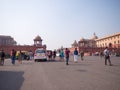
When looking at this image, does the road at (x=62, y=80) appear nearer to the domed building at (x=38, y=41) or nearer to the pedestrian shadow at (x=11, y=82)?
the pedestrian shadow at (x=11, y=82)

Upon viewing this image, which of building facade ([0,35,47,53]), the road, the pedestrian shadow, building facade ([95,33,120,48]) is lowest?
the pedestrian shadow

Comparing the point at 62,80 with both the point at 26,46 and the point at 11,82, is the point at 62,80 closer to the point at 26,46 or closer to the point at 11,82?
the point at 11,82

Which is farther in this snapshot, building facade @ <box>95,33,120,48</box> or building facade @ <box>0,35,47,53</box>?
building facade @ <box>95,33,120,48</box>

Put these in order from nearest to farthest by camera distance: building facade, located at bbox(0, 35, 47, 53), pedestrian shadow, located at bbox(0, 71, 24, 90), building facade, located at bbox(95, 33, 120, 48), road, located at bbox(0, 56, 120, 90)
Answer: road, located at bbox(0, 56, 120, 90) < pedestrian shadow, located at bbox(0, 71, 24, 90) < building facade, located at bbox(0, 35, 47, 53) < building facade, located at bbox(95, 33, 120, 48)

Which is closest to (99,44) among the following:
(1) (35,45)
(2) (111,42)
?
(2) (111,42)

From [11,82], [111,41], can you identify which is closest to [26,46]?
[111,41]

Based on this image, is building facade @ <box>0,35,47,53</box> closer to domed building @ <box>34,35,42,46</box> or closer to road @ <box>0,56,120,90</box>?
domed building @ <box>34,35,42,46</box>

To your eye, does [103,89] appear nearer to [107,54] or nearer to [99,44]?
[107,54]

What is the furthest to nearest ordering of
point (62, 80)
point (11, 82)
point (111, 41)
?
point (111, 41) → point (62, 80) → point (11, 82)

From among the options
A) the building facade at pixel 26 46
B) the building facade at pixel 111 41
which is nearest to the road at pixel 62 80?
the building facade at pixel 26 46

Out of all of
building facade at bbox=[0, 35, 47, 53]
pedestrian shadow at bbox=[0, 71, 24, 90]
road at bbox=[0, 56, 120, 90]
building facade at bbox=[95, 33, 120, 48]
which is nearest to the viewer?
road at bbox=[0, 56, 120, 90]

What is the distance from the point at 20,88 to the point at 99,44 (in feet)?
349

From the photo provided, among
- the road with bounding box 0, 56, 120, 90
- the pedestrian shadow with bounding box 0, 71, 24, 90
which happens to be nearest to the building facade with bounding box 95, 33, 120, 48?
the road with bounding box 0, 56, 120, 90

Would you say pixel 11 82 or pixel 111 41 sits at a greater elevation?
pixel 111 41
